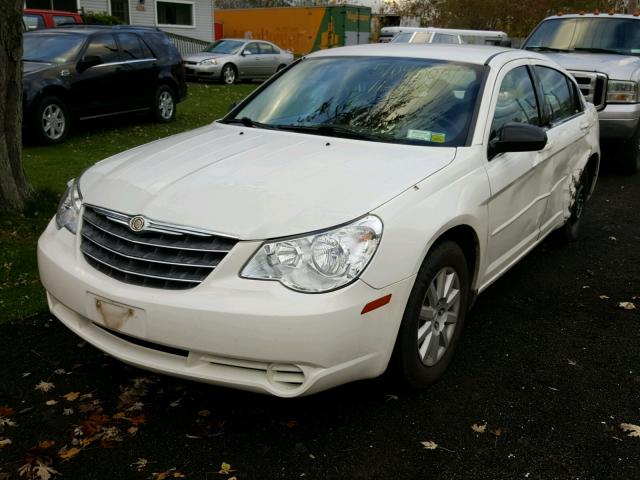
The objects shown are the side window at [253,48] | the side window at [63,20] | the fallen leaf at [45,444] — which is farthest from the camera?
the side window at [253,48]

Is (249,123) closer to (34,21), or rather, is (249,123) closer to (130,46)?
(130,46)

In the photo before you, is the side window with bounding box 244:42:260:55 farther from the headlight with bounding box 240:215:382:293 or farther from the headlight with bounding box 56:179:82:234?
the headlight with bounding box 240:215:382:293

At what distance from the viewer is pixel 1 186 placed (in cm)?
592

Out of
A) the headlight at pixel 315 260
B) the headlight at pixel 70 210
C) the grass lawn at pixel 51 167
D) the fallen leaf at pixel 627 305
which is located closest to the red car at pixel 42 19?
the grass lawn at pixel 51 167

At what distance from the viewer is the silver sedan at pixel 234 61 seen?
19.8 m

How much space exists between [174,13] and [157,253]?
2857 cm

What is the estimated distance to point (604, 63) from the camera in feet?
28.9

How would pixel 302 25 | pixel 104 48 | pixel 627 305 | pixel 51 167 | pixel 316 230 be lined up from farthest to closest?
pixel 302 25, pixel 104 48, pixel 51 167, pixel 627 305, pixel 316 230

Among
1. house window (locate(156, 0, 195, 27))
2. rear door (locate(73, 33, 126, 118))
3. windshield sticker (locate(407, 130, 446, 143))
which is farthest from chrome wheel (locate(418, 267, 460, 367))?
house window (locate(156, 0, 195, 27))

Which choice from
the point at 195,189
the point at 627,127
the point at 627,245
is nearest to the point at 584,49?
the point at 627,127

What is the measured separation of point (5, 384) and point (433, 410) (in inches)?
86.5

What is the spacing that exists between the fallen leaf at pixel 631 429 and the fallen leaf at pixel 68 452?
250 cm

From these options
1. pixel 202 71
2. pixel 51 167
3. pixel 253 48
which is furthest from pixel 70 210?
pixel 253 48

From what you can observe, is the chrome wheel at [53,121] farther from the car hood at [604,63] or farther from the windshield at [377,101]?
the car hood at [604,63]
